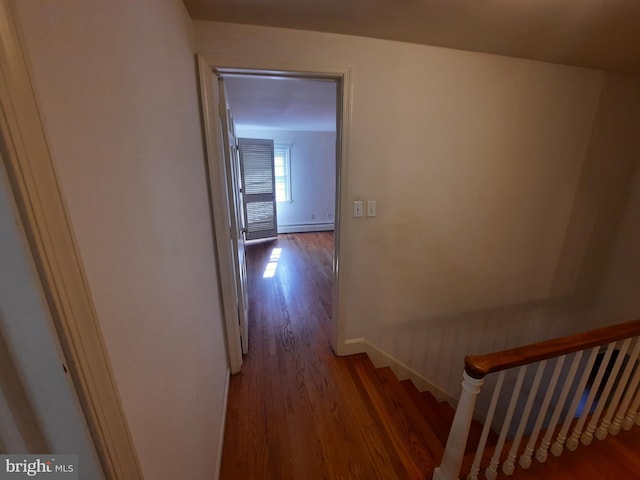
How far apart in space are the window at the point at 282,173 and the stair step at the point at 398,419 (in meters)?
4.32

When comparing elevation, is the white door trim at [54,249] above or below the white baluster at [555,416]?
above

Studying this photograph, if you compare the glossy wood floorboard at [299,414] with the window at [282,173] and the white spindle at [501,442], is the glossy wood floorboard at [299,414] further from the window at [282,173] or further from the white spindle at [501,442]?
the window at [282,173]

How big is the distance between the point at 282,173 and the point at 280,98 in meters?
2.92

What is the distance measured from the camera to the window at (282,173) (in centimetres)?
542

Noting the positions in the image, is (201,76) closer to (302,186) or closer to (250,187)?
(250,187)

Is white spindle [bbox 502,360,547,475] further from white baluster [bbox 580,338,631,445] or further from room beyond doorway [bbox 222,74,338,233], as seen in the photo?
room beyond doorway [bbox 222,74,338,233]

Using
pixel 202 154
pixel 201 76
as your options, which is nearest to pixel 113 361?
pixel 202 154

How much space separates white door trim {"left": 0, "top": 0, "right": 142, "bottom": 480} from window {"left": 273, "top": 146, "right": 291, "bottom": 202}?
5346 millimetres

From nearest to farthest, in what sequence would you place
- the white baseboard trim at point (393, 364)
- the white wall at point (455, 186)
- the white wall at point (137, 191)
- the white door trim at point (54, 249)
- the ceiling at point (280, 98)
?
the white door trim at point (54, 249) < the white wall at point (137, 191) < the white wall at point (455, 186) < the white baseboard trim at point (393, 364) < the ceiling at point (280, 98)

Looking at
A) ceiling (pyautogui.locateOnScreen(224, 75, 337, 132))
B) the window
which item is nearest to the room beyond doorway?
the window

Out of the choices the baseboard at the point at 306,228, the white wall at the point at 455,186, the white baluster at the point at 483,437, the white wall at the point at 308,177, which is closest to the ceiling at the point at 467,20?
the white wall at the point at 455,186

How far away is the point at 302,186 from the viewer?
18.8ft

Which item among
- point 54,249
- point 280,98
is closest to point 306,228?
point 280,98

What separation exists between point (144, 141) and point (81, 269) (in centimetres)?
44
